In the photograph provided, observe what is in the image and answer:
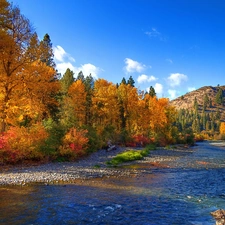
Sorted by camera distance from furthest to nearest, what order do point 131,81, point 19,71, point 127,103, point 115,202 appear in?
point 131,81 < point 127,103 < point 19,71 < point 115,202

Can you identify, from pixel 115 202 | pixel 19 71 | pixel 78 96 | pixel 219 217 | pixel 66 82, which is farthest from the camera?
pixel 66 82

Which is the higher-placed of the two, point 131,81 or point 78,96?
point 131,81

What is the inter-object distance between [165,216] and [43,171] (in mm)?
12172

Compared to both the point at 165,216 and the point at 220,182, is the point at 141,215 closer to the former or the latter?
the point at 165,216

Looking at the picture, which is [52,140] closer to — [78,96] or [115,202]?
[115,202]

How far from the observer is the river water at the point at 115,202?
10125 mm

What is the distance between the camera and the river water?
10125 millimetres

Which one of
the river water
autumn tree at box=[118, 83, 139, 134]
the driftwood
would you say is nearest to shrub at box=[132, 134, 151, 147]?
autumn tree at box=[118, 83, 139, 134]

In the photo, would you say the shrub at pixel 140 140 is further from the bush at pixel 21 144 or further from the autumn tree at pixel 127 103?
the bush at pixel 21 144

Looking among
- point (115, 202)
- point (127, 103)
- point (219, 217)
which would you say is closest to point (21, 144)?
point (115, 202)

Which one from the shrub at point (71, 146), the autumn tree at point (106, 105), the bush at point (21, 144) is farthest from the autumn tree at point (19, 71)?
the autumn tree at point (106, 105)

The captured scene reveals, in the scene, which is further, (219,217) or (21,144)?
(21,144)

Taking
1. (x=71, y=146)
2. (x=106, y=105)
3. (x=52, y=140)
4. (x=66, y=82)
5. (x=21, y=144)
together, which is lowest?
(x=71, y=146)

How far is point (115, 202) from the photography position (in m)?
12.5
